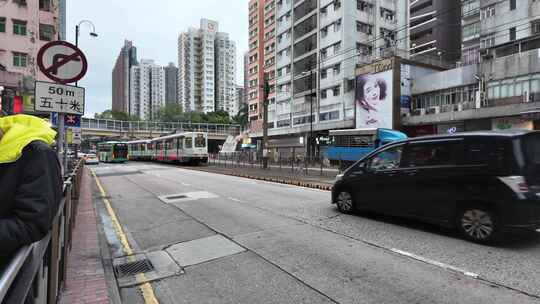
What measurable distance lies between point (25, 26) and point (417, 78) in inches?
1702

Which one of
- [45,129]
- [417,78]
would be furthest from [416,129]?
[45,129]

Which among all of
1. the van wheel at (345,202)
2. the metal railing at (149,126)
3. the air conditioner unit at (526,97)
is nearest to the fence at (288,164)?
the van wheel at (345,202)

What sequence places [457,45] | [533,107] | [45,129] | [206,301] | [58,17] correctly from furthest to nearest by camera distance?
[457,45], [58,17], [533,107], [206,301], [45,129]

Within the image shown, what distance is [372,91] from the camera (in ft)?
122

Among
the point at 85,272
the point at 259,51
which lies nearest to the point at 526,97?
the point at 85,272

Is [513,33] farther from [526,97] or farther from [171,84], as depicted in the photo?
[171,84]

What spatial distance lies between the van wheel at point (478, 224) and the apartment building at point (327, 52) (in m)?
35.8

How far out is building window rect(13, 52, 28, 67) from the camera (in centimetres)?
3435

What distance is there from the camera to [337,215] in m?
7.62

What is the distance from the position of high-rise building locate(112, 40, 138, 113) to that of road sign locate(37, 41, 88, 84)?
85.4 m

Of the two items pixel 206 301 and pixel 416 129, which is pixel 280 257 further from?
pixel 416 129

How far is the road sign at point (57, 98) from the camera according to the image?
509cm

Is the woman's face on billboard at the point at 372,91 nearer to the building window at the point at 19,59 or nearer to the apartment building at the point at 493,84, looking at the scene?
the apartment building at the point at 493,84

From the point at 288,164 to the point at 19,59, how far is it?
31100 millimetres
